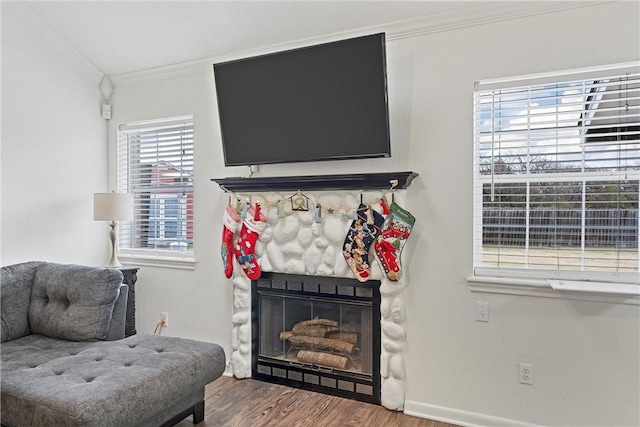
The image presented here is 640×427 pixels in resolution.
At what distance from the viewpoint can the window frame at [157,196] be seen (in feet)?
11.6

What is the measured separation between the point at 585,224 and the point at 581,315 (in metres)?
0.50

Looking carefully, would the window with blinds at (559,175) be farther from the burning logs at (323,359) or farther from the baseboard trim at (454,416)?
the burning logs at (323,359)

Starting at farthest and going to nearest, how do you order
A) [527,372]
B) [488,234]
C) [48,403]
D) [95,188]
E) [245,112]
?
[95,188] < [245,112] < [488,234] < [527,372] < [48,403]

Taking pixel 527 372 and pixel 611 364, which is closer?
pixel 611 364

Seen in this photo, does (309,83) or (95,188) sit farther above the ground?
(309,83)

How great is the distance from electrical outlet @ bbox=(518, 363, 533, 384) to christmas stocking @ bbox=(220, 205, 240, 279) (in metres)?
2.02

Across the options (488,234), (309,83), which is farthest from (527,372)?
(309,83)

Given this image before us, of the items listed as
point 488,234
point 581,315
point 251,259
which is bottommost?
point 581,315

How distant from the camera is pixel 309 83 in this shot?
2.70 metres

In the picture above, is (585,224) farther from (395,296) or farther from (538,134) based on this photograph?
(395,296)

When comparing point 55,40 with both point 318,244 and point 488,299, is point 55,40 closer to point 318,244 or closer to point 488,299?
point 318,244

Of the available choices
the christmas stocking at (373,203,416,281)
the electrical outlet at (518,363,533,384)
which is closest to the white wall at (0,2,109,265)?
the christmas stocking at (373,203,416,281)

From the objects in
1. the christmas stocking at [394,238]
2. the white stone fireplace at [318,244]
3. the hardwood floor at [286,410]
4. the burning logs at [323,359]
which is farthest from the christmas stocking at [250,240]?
the christmas stocking at [394,238]

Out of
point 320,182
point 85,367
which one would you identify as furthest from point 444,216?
point 85,367
